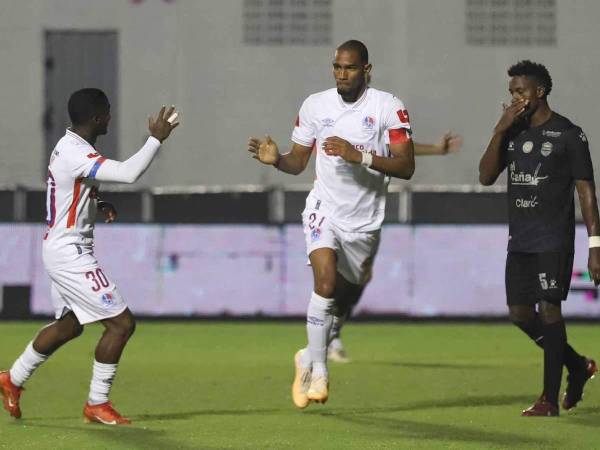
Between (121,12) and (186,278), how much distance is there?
9.22 metres

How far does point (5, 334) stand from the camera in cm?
1655

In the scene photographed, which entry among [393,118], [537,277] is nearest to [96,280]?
[393,118]

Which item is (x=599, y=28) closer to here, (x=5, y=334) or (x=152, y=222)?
(x=152, y=222)

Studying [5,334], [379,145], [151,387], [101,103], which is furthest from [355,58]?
[5,334]

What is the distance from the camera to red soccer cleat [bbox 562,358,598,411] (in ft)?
31.1

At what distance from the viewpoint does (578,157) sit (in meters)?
9.10

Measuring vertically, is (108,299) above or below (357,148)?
below

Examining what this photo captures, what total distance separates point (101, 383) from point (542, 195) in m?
2.82

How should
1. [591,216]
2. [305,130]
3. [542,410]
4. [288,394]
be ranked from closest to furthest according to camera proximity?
[591,216]
[542,410]
[305,130]
[288,394]

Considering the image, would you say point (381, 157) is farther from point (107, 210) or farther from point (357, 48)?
point (107, 210)

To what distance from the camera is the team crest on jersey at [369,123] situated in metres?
9.52

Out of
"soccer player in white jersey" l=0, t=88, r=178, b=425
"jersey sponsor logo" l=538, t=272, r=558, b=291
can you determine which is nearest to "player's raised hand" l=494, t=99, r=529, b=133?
"jersey sponsor logo" l=538, t=272, r=558, b=291

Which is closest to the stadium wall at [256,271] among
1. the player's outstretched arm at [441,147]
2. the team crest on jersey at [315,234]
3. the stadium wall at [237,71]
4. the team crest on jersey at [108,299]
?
the player's outstretched arm at [441,147]

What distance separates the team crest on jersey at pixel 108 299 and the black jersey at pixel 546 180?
2.43 m
